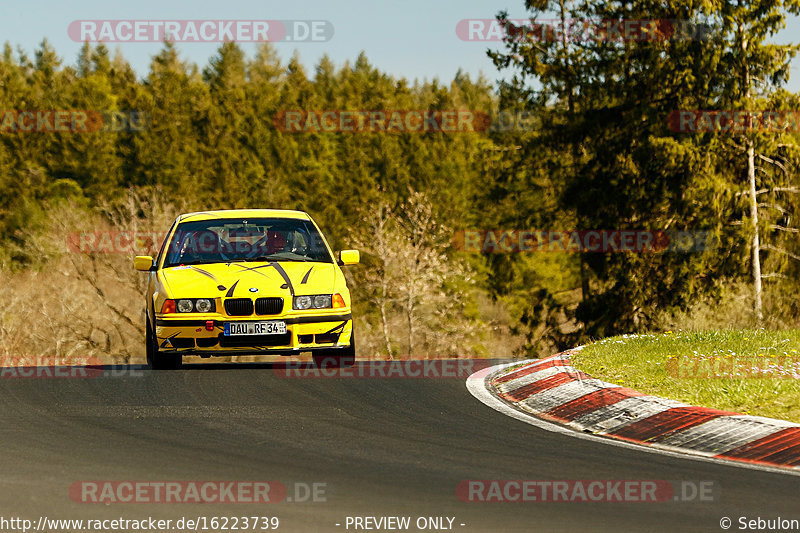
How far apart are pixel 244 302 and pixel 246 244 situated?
1950mm

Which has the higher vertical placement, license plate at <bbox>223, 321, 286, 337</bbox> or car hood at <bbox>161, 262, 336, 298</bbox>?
car hood at <bbox>161, 262, 336, 298</bbox>

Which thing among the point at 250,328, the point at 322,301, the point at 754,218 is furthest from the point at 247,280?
the point at 754,218

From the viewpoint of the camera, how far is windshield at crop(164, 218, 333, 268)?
12.6 meters

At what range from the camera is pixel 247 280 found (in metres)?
11.7

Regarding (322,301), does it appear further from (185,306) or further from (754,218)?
(754,218)

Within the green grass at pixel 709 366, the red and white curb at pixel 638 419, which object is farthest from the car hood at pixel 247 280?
the green grass at pixel 709 366

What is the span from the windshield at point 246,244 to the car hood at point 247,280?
0.28 metres

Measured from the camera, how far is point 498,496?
6344 millimetres

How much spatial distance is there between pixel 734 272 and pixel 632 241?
3862 mm

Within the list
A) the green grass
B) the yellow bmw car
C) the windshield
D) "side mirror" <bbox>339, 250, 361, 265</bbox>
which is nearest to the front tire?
the yellow bmw car

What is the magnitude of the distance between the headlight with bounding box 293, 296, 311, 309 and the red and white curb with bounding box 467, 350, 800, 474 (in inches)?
79.2

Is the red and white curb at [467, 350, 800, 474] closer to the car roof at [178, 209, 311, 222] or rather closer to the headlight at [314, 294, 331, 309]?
the headlight at [314, 294, 331, 309]

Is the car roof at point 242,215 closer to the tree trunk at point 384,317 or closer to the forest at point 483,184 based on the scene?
the forest at point 483,184

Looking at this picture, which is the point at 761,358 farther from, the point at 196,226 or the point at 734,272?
the point at 734,272
